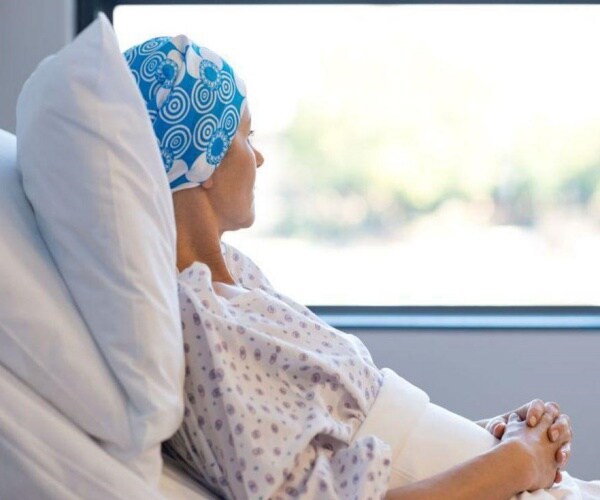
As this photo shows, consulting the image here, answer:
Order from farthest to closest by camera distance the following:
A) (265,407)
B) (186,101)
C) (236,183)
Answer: (236,183), (186,101), (265,407)

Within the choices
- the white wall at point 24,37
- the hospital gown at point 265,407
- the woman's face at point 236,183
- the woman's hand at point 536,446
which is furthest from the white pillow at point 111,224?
the white wall at point 24,37

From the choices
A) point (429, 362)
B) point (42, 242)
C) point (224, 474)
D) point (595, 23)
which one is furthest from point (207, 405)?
point (595, 23)

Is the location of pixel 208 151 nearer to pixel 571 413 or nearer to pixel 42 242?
pixel 42 242

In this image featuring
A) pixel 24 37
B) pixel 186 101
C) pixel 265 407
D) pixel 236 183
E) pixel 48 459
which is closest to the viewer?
pixel 48 459

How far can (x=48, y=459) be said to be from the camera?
48.8 inches

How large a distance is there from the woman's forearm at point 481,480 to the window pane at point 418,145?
140cm

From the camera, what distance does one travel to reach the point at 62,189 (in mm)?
1288

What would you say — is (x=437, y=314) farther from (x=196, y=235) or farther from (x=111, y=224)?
(x=111, y=224)

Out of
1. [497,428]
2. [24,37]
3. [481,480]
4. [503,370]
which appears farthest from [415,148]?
[481,480]

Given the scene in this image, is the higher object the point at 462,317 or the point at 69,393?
the point at 69,393

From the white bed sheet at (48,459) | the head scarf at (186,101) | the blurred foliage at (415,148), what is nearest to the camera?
the white bed sheet at (48,459)

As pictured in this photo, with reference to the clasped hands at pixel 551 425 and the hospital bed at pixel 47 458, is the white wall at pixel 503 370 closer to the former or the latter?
the clasped hands at pixel 551 425

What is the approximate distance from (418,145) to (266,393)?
59.9 inches

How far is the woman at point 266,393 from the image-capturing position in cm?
142
